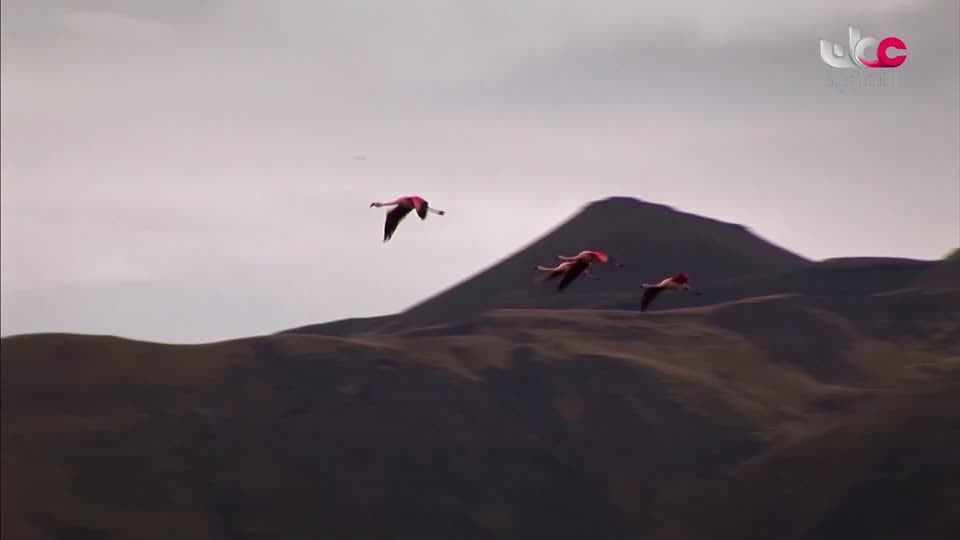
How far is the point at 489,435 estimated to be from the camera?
137 m

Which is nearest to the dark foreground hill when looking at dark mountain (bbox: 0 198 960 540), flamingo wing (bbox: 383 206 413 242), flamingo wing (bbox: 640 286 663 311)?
dark mountain (bbox: 0 198 960 540)

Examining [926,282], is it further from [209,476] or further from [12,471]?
[12,471]

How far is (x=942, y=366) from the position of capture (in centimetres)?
13438

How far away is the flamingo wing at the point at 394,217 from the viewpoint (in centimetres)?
2108

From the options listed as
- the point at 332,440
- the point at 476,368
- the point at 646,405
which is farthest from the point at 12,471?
the point at 646,405

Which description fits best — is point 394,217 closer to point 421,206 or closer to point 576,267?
point 421,206

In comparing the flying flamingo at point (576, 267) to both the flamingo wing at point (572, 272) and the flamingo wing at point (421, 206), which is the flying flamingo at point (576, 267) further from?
the flamingo wing at point (421, 206)

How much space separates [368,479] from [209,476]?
48.1ft

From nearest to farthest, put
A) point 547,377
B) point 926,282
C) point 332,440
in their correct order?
point 332,440 < point 547,377 < point 926,282

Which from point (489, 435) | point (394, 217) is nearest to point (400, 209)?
point (394, 217)

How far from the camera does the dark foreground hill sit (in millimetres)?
117125

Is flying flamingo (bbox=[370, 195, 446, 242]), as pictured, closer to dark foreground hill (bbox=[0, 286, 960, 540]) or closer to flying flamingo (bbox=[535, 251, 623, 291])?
flying flamingo (bbox=[535, 251, 623, 291])

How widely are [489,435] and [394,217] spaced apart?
4601 inches

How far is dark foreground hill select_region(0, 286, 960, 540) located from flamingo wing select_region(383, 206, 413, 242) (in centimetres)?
8934
